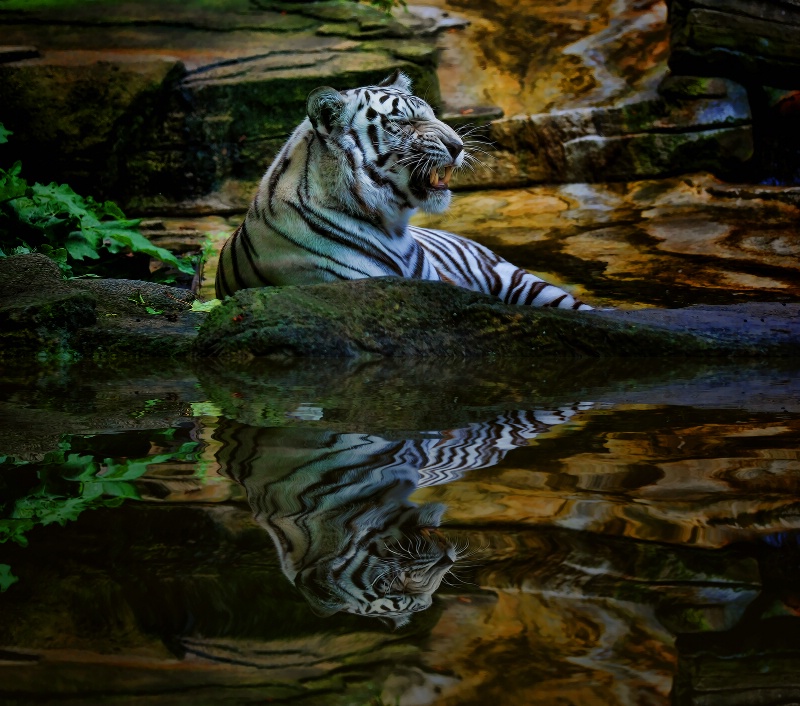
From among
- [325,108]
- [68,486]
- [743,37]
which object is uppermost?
[743,37]

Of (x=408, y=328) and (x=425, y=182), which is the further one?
(x=425, y=182)

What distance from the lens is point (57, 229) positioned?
598 cm

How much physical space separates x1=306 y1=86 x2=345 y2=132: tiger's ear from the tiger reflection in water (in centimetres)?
240

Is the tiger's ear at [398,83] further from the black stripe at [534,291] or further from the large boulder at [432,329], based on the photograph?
the large boulder at [432,329]

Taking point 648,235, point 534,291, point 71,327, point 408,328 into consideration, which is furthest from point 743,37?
point 71,327

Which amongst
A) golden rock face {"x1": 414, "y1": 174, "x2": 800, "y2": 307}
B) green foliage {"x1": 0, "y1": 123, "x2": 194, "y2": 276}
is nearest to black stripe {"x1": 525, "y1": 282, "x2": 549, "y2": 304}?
golden rock face {"x1": 414, "y1": 174, "x2": 800, "y2": 307}

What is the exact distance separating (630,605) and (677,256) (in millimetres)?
5605

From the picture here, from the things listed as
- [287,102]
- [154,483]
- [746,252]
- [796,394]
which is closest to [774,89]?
[746,252]

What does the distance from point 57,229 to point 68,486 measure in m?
4.64

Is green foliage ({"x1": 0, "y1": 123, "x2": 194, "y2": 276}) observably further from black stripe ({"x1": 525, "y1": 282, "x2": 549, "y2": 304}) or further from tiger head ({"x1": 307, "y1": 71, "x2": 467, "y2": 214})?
black stripe ({"x1": 525, "y1": 282, "x2": 549, "y2": 304})

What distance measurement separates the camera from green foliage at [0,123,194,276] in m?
5.91

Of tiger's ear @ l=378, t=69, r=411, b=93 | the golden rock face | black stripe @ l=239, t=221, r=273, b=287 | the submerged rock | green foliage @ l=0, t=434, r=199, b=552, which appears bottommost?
the golden rock face

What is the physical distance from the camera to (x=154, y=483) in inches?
69.5

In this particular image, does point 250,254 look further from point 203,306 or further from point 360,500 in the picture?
point 360,500
